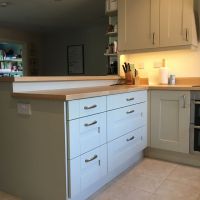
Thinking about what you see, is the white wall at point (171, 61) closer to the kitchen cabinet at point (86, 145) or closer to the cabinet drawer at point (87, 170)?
the kitchen cabinet at point (86, 145)

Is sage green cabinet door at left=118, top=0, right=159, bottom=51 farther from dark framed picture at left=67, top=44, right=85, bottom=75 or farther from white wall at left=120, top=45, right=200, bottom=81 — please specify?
dark framed picture at left=67, top=44, right=85, bottom=75

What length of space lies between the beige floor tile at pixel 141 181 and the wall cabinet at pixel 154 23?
1.53 m

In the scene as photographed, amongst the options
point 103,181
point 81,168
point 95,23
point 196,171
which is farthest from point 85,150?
point 95,23

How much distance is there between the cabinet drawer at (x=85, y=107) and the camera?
1.67 m

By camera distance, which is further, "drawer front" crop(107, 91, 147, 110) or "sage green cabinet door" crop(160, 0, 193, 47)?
"sage green cabinet door" crop(160, 0, 193, 47)

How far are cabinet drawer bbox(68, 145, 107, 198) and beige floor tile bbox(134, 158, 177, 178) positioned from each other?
25.4 inches

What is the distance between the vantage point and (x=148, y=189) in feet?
7.08

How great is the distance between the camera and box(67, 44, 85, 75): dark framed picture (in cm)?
601

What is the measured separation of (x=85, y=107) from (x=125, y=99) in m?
0.71

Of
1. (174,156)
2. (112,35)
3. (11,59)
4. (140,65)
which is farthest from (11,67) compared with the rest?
(174,156)

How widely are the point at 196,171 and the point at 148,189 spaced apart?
0.71 meters

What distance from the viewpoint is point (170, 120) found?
2.78 m

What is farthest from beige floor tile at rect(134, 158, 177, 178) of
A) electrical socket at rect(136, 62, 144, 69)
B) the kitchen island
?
electrical socket at rect(136, 62, 144, 69)

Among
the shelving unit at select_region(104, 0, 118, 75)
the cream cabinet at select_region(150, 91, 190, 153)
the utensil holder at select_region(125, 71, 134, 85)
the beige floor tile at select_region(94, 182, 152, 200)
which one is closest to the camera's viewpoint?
the beige floor tile at select_region(94, 182, 152, 200)
